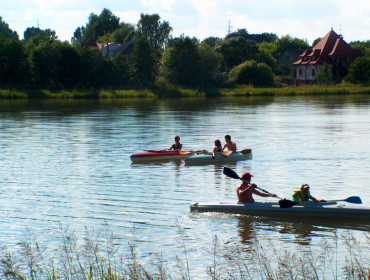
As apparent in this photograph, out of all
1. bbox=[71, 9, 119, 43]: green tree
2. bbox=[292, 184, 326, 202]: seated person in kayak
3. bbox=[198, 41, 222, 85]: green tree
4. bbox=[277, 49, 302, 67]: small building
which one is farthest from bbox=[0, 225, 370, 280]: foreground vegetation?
bbox=[71, 9, 119, 43]: green tree

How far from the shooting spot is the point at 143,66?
91.4 meters

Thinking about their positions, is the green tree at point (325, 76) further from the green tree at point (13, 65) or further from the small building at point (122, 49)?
the green tree at point (13, 65)

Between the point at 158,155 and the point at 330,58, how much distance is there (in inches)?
3424

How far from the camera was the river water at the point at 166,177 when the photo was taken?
15.8 meters

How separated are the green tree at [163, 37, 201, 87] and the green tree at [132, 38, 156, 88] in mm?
2797

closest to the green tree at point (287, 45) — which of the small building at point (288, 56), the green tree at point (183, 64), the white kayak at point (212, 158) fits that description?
the small building at point (288, 56)

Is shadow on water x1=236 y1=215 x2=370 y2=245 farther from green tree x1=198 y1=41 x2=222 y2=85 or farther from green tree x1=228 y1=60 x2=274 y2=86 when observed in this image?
green tree x1=228 y1=60 x2=274 y2=86

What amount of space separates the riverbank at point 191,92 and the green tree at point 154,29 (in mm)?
54010

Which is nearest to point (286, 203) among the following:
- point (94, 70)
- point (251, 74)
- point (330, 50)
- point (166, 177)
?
point (166, 177)

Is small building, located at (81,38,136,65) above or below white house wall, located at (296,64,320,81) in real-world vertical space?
above

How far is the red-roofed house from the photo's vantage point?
110m

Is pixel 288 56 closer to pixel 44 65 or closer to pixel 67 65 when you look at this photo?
pixel 67 65

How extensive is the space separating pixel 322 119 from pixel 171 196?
33575mm

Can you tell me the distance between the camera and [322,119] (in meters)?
52.2
